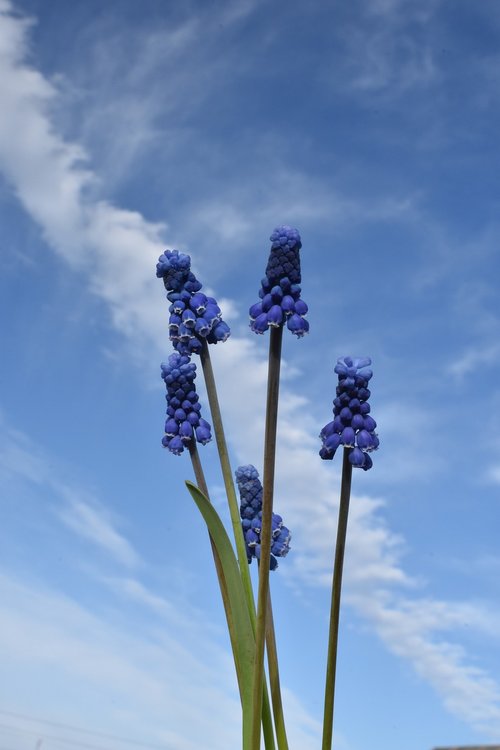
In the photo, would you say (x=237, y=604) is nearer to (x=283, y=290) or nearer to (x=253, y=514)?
(x=253, y=514)

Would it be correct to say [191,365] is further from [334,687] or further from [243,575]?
[334,687]

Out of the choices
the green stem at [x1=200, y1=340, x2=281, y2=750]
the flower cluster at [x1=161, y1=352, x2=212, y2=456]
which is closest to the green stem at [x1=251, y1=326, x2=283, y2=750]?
the green stem at [x1=200, y1=340, x2=281, y2=750]

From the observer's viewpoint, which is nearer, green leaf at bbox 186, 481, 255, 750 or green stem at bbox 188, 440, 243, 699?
green leaf at bbox 186, 481, 255, 750

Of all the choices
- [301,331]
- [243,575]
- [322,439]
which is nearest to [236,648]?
[243,575]

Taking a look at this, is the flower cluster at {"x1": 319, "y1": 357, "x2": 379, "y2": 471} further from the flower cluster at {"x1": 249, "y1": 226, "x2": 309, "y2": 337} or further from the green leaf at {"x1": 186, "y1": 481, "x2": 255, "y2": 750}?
the green leaf at {"x1": 186, "y1": 481, "x2": 255, "y2": 750}

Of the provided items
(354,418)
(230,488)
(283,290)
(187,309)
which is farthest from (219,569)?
(283,290)

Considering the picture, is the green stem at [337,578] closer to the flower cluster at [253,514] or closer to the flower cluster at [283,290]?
the flower cluster at [283,290]
